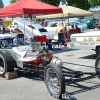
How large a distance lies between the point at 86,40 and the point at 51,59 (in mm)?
3681

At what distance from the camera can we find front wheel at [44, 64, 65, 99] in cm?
520

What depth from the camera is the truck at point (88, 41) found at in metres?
10.0

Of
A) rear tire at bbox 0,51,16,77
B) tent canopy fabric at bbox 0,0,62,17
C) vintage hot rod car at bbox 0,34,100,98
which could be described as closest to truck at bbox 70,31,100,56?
tent canopy fabric at bbox 0,0,62,17

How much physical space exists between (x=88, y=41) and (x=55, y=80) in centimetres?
507

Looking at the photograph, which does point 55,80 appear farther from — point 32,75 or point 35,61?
point 32,75

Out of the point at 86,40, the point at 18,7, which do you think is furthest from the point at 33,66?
the point at 18,7

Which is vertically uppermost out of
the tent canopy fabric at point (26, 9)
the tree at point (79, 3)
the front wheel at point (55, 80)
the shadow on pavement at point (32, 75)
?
the tree at point (79, 3)

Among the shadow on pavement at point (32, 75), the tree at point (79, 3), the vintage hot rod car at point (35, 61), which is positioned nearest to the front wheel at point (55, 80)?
the vintage hot rod car at point (35, 61)

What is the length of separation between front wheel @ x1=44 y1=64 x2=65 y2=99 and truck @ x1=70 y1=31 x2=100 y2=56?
4693 mm

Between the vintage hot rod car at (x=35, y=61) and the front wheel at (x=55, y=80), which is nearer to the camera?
the front wheel at (x=55, y=80)

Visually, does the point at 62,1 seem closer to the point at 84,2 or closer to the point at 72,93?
the point at 84,2

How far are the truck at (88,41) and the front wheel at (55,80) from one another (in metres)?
4.69

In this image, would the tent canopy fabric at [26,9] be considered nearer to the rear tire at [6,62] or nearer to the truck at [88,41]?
the truck at [88,41]

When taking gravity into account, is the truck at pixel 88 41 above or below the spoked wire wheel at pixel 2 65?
above
